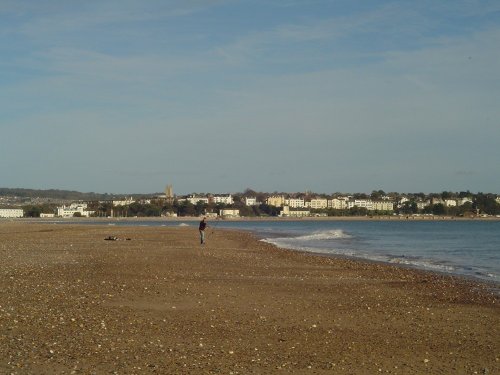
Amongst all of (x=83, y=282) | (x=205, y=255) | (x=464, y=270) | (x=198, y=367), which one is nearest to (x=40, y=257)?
(x=205, y=255)

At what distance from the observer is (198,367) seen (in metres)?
7.36

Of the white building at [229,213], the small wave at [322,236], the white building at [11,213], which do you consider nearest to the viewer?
the small wave at [322,236]

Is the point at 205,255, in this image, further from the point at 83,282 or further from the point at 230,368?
the point at 230,368

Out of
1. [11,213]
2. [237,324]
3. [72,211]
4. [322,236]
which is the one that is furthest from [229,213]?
[237,324]

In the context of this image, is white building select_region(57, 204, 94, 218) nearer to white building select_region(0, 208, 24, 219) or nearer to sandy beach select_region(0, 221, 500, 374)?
white building select_region(0, 208, 24, 219)

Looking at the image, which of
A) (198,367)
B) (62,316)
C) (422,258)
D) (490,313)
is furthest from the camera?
(422,258)

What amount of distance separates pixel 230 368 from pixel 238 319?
9.83 ft

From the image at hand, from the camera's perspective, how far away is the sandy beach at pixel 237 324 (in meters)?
7.65

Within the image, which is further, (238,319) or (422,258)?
(422,258)

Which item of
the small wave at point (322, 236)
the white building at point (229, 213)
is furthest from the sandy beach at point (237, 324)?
the white building at point (229, 213)

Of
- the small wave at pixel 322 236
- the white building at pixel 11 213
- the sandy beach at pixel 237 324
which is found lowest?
the small wave at pixel 322 236

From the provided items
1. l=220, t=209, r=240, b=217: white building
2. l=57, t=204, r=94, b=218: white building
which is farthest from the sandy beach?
l=220, t=209, r=240, b=217: white building

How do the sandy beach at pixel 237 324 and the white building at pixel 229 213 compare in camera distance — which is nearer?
the sandy beach at pixel 237 324

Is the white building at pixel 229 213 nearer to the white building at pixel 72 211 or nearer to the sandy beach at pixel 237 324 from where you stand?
the white building at pixel 72 211
